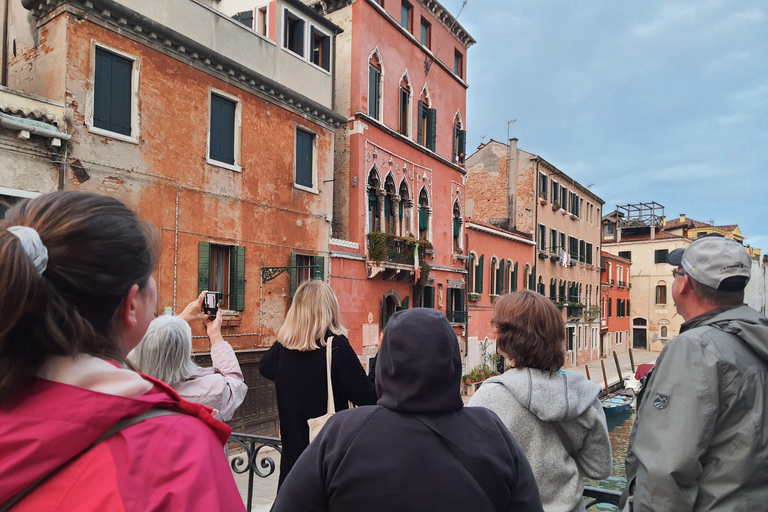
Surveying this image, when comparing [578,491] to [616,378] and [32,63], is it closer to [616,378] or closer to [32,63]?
[32,63]

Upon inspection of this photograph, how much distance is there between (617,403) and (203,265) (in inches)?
758

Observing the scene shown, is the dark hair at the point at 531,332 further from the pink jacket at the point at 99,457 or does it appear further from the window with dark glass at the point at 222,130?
the window with dark glass at the point at 222,130

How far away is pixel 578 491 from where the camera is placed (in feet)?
7.32

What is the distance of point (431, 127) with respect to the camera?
761 inches

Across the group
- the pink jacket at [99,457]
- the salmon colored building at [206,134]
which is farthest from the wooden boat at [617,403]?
the pink jacket at [99,457]

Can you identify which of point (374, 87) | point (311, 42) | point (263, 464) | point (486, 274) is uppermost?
point (311, 42)

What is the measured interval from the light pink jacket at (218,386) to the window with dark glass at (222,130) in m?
8.86

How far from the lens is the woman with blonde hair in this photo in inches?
121

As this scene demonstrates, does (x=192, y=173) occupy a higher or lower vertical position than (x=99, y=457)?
higher

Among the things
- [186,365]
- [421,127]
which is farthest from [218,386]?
[421,127]

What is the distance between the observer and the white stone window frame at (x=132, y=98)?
8844 mm

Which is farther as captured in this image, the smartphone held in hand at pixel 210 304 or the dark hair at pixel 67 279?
the smartphone held in hand at pixel 210 304

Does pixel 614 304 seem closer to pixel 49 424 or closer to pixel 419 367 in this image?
pixel 419 367

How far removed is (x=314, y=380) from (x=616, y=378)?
30749mm
